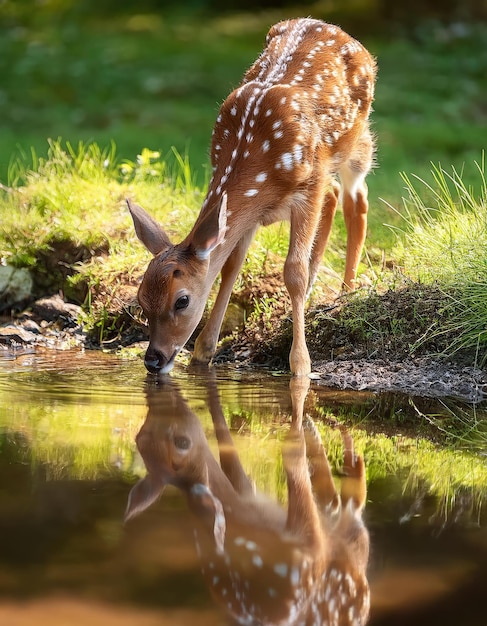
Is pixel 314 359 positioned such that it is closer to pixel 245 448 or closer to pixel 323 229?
pixel 323 229

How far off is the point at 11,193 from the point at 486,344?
4518 millimetres

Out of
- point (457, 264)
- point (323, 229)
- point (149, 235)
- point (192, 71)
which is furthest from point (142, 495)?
point (192, 71)

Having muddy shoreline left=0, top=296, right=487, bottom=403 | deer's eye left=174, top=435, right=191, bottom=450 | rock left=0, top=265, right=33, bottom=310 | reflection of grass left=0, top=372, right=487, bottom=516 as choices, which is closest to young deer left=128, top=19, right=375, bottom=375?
muddy shoreline left=0, top=296, right=487, bottom=403

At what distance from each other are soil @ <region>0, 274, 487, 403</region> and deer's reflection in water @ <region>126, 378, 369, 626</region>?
128 centimetres

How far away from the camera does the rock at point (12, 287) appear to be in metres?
8.28

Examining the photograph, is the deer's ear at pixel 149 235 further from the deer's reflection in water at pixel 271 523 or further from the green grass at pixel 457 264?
the green grass at pixel 457 264

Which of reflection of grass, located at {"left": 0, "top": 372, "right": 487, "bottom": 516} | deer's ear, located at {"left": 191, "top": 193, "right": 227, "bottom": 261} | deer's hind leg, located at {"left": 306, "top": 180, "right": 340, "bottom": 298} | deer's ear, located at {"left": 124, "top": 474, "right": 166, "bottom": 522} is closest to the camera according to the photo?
deer's ear, located at {"left": 124, "top": 474, "right": 166, "bottom": 522}

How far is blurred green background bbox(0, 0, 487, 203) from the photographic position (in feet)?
49.2

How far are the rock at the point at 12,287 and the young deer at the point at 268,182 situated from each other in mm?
1900

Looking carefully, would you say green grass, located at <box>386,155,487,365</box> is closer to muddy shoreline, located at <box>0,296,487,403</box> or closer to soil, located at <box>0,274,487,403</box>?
soil, located at <box>0,274,487,403</box>

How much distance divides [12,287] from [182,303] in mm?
2440

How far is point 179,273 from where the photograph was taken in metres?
6.26

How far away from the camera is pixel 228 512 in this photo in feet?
13.2

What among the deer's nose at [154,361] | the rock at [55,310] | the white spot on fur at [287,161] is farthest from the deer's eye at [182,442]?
the rock at [55,310]
